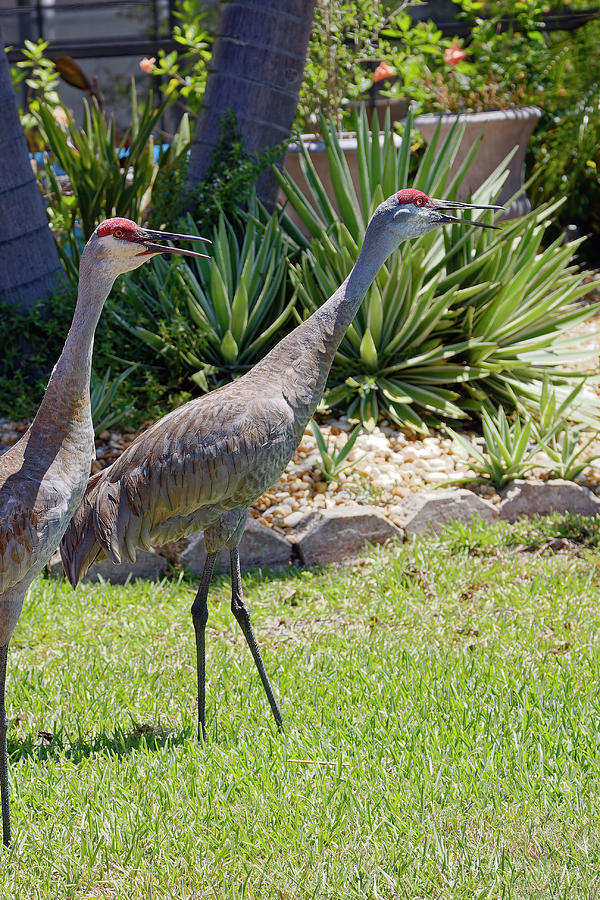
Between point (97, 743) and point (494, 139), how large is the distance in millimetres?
7031

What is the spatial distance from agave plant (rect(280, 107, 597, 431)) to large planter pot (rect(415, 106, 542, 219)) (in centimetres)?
198

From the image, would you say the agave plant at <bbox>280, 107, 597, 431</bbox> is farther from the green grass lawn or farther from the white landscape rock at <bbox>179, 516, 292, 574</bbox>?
the green grass lawn

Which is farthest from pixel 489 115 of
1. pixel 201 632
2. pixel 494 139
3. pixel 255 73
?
pixel 201 632

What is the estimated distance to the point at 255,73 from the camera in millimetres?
6363

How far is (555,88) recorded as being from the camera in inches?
372

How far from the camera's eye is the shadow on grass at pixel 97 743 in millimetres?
3359

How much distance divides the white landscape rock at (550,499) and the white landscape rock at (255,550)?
125cm

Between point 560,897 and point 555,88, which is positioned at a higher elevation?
point 555,88

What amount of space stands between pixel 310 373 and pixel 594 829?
1.73 m

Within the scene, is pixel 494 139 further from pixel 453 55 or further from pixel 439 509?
pixel 439 509

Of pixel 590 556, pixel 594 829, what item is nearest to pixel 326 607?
pixel 590 556

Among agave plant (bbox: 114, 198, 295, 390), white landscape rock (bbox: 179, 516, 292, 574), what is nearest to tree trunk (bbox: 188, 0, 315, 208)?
agave plant (bbox: 114, 198, 295, 390)

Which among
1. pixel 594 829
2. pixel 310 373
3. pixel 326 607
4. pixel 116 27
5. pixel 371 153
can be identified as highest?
pixel 116 27

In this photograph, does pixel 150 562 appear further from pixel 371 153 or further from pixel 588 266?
pixel 588 266
